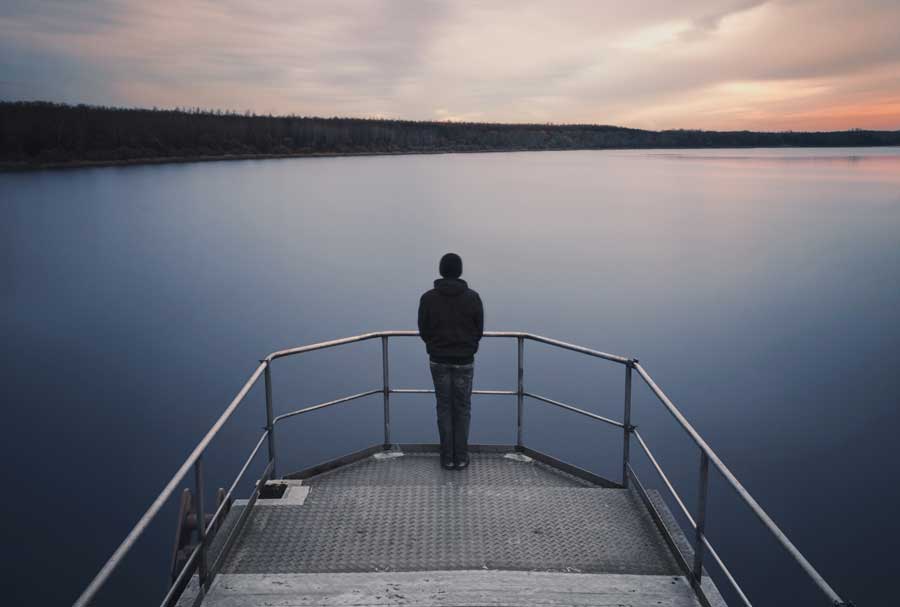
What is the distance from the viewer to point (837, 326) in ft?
68.5

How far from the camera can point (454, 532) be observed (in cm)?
420

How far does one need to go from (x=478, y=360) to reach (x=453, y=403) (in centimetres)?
1355

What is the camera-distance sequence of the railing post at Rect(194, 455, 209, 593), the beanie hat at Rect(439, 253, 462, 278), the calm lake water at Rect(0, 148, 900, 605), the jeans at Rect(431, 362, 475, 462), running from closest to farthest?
the railing post at Rect(194, 455, 209, 593) < the beanie hat at Rect(439, 253, 462, 278) < the jeans at Rect(431, 362, 475, 462) < the calm lake water at Rect(0, 148, 900, 605)

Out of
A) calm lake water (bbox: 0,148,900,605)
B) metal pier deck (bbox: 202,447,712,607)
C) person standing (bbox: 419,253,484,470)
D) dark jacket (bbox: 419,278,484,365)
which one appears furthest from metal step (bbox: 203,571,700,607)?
calm lake water (bbox: 0,148,900,605)

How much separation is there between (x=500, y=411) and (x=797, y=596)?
→ 7.40 meters

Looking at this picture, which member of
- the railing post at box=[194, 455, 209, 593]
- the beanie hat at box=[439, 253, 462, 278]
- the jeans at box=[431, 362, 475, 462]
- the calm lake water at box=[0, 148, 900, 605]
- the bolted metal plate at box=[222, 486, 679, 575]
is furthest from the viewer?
the calm lake water at box=[0, 148, 900, 605]

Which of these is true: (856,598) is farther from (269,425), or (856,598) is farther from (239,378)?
(239,378)

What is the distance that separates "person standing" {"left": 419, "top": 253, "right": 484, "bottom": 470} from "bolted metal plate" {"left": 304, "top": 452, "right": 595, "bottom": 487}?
38 cm

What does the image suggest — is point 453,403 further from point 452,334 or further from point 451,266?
point 451,266

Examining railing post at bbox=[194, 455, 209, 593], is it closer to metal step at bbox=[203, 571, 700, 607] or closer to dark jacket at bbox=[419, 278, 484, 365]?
metal step at bbox=[203, 571, 700, 607]

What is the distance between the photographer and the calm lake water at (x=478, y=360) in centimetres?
1077

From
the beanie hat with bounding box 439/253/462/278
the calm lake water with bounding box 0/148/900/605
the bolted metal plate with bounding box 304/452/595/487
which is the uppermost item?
the beanie hat with bounding box 439/253/462/278

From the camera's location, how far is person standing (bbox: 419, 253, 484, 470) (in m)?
4.91

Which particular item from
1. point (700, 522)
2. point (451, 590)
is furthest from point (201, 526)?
point (700, 522)
